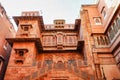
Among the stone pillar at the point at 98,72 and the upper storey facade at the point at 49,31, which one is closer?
the stone pillar at the point at 98,72

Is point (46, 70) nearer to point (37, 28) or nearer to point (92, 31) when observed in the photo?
point (37, 28)

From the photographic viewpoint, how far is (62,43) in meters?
19.7

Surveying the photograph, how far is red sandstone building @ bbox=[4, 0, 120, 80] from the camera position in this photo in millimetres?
13847

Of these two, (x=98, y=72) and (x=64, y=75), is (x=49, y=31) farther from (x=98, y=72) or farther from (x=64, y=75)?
(x=98, y=72)

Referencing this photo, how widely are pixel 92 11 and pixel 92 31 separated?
4.16m

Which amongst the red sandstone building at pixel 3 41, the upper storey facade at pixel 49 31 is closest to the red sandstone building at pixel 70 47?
the upper storey facade at pixel 49 31

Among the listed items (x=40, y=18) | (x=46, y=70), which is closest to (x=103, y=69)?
(x=46, y=70)

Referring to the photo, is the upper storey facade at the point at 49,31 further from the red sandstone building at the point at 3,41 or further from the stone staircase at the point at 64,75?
the stone staircase at the point at 64,75

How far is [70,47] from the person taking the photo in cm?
1977

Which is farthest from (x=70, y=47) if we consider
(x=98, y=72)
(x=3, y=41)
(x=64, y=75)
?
(x=3, y=41)

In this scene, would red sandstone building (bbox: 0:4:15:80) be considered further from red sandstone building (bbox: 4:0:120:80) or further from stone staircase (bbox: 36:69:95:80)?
stone staircase (bbox: 36:69:95:80)

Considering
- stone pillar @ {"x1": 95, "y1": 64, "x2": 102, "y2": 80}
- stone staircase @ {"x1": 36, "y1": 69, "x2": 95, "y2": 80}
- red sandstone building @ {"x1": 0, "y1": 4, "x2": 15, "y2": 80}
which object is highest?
red sandstone building @ {"x1": 0, "y1": 4, "x2": 15, "y2": 80}

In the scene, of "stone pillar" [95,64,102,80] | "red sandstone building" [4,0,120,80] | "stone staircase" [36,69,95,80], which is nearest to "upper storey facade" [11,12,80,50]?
"red sandstone building" [4,0,120,80]

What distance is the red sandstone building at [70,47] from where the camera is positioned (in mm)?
13847
